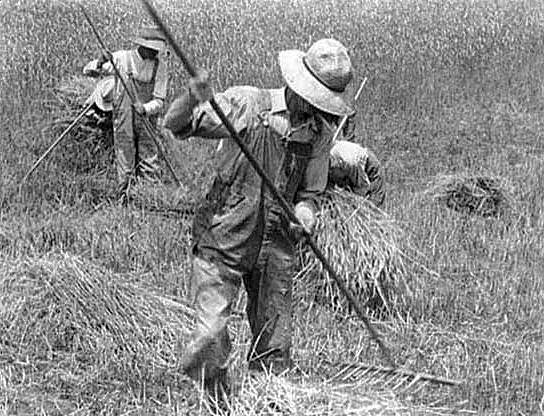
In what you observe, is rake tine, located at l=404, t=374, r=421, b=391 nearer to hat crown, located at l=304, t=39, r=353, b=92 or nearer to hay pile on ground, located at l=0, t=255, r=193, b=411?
hay pile on ground, located at l=0, t=255, r=193, b=411

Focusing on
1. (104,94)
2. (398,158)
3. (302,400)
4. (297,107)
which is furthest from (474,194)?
(302,400)

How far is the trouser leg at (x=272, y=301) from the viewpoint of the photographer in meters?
4.27

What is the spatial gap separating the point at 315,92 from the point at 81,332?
1.75m

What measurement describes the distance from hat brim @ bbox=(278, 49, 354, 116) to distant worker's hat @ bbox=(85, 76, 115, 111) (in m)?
4.37

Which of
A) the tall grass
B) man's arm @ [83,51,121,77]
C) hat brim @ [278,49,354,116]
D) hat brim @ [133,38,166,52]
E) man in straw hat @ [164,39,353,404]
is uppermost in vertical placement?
hat brim @ [278,49,354,116]

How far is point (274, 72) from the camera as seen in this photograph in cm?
1150

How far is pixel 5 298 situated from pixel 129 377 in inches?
31.7

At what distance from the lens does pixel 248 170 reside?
4.00 metres

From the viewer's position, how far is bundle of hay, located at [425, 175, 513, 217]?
7.76 m

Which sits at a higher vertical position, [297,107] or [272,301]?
[297,107]

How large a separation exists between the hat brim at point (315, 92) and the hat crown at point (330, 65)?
22 millimetres

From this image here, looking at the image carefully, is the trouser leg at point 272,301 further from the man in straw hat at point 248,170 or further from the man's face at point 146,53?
the man's face at point 146,53

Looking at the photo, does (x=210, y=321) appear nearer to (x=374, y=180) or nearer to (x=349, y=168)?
(x=349, y=168)

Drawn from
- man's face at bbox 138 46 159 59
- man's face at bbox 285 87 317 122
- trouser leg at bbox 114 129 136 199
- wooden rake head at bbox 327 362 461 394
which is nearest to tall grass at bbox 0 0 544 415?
wooden rake head at bbox 327 362 461 394
